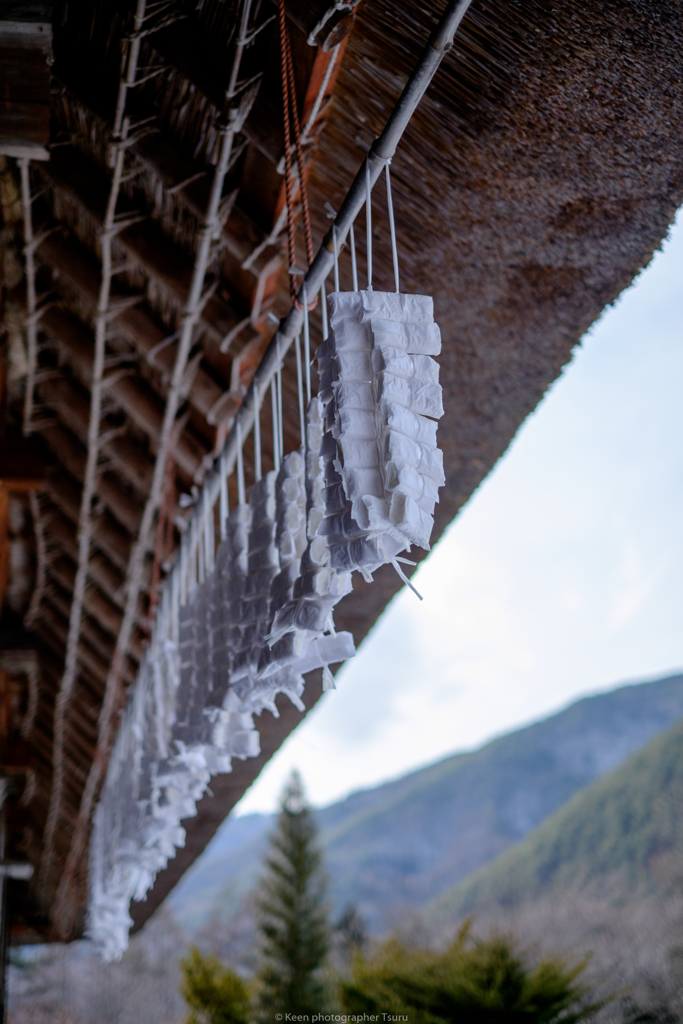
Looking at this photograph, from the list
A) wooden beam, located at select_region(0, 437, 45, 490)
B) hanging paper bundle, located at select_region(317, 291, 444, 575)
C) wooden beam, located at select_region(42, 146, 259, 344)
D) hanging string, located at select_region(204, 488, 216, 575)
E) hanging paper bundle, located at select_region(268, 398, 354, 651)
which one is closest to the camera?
hanging paper bundle, located at select_region(317, 291, 444, 575)

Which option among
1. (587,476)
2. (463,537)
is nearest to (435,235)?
(587,476)

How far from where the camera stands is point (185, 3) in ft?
6.56

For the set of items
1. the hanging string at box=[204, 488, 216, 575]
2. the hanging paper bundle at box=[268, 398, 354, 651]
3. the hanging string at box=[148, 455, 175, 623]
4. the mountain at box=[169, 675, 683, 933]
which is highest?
the mountain at box=[169, 675, 683, 933]

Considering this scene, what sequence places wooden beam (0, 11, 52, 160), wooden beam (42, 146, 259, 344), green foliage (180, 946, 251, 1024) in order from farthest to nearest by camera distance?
green foliage (180, 946, 251, 1024) → wooden beam (42, 146, 259, 344) → wooden beam (0, 11, 52, 160)

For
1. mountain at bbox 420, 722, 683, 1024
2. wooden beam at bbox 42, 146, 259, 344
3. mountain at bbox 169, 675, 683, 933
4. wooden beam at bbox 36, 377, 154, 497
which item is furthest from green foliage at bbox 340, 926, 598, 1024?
mountain at bbox 169, 675, 683, 933

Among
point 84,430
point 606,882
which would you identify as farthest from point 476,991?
point 606,882

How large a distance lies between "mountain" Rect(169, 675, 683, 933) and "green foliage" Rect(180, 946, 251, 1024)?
2873 cm

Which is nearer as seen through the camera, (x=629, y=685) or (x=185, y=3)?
(x=185, y=3)

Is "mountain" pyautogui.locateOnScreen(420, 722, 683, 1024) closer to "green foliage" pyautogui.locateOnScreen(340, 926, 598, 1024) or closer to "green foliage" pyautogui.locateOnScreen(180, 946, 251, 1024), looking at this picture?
"green foliage" pyautogui.locateOnScreen(340, 926, 598, 1024)

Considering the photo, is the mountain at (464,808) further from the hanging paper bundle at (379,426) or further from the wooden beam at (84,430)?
the hanging paper bundle at (379,426)

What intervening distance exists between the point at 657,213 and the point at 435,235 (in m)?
0.48

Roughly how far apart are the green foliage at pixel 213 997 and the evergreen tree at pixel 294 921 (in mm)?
1724

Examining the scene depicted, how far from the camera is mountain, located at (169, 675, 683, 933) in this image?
113ft

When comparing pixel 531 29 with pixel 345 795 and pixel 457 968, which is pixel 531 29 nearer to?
pixel 457 968
